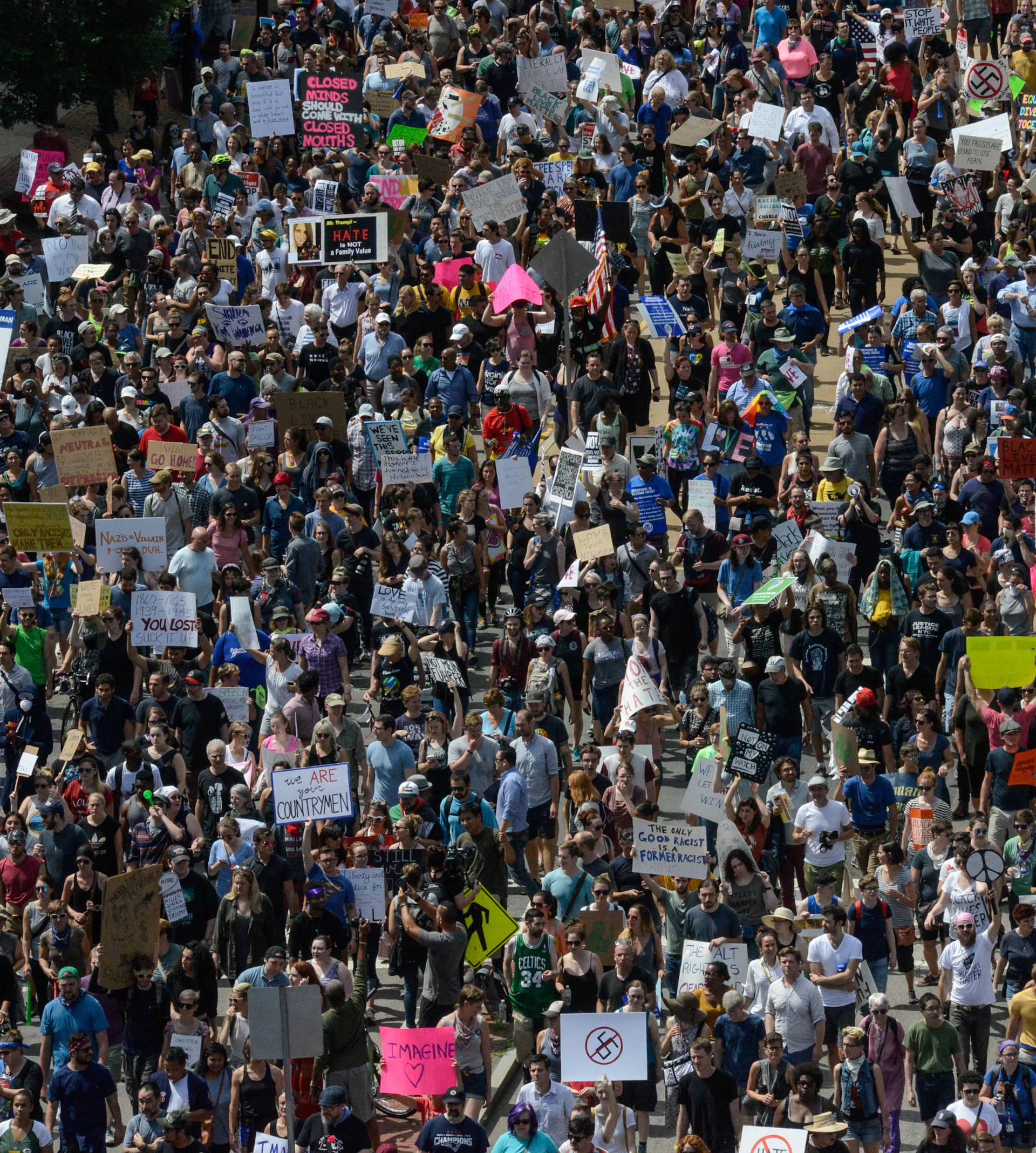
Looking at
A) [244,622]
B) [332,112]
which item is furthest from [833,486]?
[332,112]

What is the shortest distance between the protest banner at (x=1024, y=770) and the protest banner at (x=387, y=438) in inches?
263

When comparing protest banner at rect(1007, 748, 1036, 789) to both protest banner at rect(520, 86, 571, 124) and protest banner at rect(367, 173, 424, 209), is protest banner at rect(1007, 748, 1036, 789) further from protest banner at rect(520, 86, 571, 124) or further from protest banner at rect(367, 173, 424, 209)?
protest banner at rect(520, 86, 571, 124)

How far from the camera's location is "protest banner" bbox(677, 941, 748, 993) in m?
19.0

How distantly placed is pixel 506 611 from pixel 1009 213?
7.87 meters

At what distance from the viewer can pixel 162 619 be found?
23.3 meters

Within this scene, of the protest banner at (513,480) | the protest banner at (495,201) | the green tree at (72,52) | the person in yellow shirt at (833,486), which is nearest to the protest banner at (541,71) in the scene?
the protest banner at (495,201)

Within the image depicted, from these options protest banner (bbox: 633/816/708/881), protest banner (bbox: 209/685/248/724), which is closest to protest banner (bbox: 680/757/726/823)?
protest banner (bbox: 633/816/708/881)

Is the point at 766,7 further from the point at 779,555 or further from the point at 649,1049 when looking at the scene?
the point at 649,1049

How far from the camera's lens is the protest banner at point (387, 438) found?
2538 cm

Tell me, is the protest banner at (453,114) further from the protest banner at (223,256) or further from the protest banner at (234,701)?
the protest banner at (234,701)

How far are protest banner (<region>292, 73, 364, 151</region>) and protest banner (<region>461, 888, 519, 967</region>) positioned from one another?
1449 cm

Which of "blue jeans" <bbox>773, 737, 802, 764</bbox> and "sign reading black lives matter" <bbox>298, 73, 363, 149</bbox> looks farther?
"sign reading black lives matter" <bbox>298, 73, 363, 149</bbox>

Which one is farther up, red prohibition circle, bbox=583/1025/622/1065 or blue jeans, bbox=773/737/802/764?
blue jeans, bbox=773/737/802/764

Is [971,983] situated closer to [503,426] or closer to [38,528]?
[503,426]
